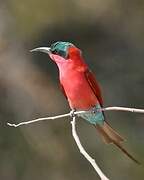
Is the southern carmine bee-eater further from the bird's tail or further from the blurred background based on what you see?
the blurred background

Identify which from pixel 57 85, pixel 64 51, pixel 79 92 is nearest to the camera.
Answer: pixel 64 51

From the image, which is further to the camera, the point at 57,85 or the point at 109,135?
the point at 57,85

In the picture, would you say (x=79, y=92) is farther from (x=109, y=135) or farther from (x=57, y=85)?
(x=57, y=85)

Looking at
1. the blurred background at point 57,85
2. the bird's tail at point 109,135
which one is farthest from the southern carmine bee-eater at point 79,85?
the blurred background at point 57,85

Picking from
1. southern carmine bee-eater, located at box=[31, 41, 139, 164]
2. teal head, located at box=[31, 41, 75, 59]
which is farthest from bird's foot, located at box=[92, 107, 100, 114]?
teal head, located at box=[31, 41, 75, 59]

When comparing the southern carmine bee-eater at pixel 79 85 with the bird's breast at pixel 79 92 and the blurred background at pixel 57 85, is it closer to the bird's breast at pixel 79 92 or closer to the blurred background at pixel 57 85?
the bird's breast at pixel 79 92

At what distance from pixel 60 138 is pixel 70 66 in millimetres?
3131

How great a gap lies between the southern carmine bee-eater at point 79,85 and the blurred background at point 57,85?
265 cm

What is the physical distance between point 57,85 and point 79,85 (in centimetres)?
331

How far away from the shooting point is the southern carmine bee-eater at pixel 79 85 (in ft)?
4.34

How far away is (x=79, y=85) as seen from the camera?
1.41 meters

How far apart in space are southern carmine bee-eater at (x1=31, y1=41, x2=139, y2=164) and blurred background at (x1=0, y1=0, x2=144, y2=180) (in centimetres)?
265

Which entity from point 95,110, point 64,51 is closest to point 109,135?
point 95,110

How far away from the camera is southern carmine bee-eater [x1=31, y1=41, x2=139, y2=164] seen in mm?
1323
